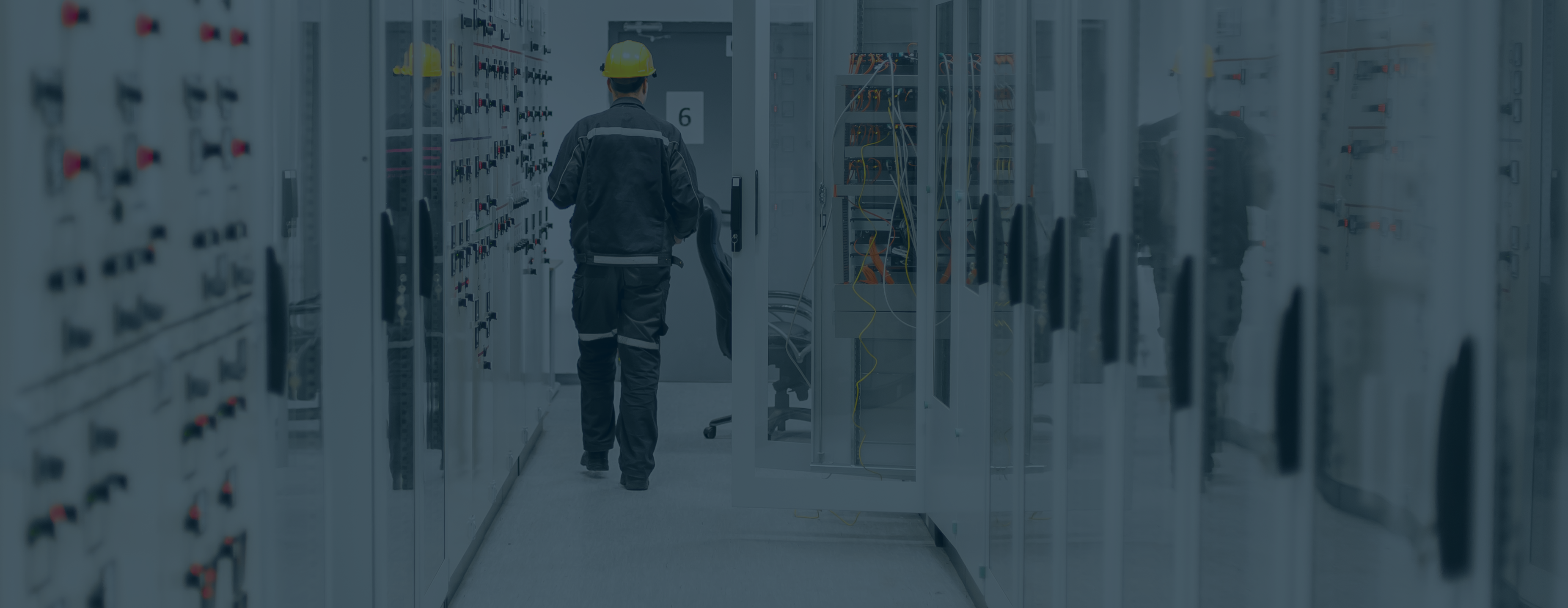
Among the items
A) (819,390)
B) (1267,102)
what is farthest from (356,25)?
(819,390)

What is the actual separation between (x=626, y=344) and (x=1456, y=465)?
10.8 ft

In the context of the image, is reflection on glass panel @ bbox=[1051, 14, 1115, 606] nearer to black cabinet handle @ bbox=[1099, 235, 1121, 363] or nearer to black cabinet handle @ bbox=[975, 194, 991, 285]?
black cabinet handle @ bbox=[1099, 235, 1121, 363]

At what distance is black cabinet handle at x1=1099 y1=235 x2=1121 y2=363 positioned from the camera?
1992 millimetres

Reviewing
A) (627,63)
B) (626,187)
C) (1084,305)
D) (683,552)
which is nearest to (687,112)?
(627,63)

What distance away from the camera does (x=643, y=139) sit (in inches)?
164

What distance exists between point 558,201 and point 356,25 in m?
1.97

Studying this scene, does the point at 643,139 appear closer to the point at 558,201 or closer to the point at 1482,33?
the point at 558,201

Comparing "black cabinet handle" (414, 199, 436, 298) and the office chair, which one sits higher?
"black cabinet handle" (414, 199, 436, 298)

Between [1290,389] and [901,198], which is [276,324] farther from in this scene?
[901,198]

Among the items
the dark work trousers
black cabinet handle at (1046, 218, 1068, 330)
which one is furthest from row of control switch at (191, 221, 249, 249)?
the dark work trousers

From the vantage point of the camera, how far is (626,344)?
170 inches

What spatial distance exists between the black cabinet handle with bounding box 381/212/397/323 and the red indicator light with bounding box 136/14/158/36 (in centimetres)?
89

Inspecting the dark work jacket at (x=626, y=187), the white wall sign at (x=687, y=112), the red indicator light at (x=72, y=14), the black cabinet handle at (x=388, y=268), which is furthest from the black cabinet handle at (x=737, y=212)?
the white wall sign at (x=687, y=112)

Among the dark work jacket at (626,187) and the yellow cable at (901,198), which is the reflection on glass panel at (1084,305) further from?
the dark work jacket at (626,187)
